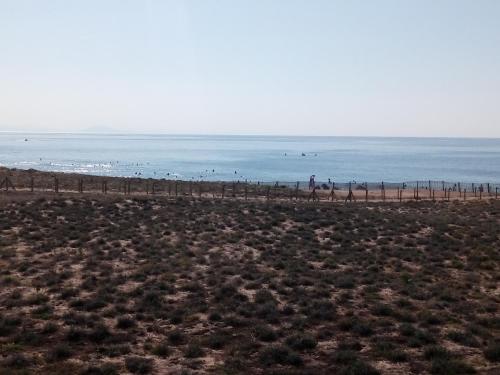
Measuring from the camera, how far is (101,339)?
1334 centimetres

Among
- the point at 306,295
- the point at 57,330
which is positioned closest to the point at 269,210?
the point at 306,295

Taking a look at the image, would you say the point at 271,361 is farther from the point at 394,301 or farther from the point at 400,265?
the point at 400,265

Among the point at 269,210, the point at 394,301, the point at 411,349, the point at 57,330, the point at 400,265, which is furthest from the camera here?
the point at 269,210

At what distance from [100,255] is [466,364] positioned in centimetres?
1598

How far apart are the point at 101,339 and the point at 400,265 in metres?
13.8

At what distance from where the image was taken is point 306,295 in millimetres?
17766

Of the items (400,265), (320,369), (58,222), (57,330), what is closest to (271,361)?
(320,369)

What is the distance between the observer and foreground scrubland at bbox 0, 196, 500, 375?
12211 millimetres

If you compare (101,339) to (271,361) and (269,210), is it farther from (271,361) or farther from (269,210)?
(269,210)

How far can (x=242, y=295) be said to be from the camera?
17.6 m

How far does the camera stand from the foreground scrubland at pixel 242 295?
12211mm

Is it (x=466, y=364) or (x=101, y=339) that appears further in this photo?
(x=101, y=339)

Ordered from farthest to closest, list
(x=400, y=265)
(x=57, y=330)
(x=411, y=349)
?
(x=400, y=265) → (x=57, y=330) → (x=411, y=349)

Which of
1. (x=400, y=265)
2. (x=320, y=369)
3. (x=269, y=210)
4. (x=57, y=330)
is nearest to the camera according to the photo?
(x=320, y=369)
